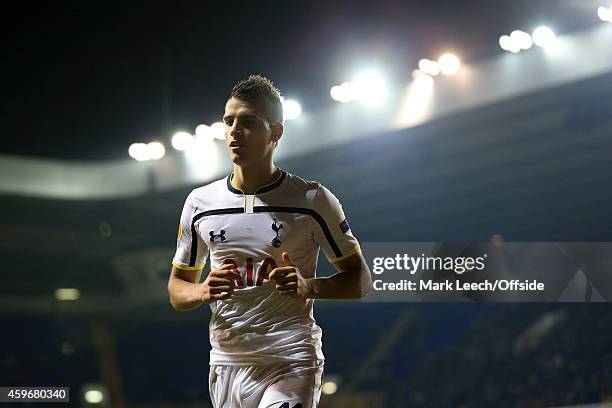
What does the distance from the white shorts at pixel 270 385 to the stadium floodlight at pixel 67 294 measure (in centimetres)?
286

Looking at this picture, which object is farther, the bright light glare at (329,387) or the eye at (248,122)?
the bright light glare at (329,387)

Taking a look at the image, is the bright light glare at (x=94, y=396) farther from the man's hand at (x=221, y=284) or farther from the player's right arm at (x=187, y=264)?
the man's hand at (x=221, y=284)

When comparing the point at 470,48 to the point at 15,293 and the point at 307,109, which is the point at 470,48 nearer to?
the point at 307,109

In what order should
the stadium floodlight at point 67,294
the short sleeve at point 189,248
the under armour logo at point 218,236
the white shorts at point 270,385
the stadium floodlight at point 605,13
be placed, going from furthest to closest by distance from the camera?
the stadium floodlight at point 67,294, the stadium floodlight at point 605,13, the short sleeve at point 189,248, the under armour logo at point 218,236, the white shorts at point 270,385

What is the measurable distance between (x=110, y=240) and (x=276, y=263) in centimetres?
291

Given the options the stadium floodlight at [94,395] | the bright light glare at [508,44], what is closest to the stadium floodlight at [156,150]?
the stadium floodlight at [94,395]

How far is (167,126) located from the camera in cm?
532

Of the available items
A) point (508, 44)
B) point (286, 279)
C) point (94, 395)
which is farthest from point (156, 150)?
point (286, 279)

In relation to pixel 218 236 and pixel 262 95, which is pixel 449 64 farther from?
pixel 218 236

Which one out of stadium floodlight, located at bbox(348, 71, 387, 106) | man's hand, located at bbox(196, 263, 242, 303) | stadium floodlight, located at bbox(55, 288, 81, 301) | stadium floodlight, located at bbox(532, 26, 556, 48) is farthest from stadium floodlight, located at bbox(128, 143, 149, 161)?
man's hand, located at bbox(196, 263, 242, 303)

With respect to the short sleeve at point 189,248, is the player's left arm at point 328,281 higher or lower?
lower

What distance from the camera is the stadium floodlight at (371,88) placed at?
5191 mm

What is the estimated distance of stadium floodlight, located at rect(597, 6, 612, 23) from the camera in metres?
5.04

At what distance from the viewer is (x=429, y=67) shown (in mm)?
5168
